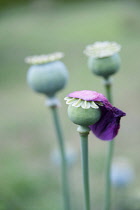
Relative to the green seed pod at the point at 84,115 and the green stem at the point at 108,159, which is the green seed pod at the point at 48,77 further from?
the green seed pod at the point at 84,115

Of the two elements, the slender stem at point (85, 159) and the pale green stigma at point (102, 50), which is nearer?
the slender stem at point (85, 159)

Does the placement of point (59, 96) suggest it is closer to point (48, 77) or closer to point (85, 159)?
point (48, 77)

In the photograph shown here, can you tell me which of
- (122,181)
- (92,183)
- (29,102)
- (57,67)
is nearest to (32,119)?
(29,102)

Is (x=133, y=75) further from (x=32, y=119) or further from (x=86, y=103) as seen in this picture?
(x=86, y=103)

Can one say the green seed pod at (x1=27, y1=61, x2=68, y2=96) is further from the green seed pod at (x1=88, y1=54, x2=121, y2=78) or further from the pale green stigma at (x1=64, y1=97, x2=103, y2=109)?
the pale green stigma at (x1=64, y1=97, x2=103, y2=109)

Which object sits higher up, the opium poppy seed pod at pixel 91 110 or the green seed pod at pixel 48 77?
the opium poppy seed pod at pixel 91 110

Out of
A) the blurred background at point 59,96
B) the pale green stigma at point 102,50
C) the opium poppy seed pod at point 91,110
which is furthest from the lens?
the blurred background at point 59,96

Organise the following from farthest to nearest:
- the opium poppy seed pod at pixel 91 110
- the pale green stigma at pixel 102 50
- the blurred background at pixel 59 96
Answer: the blurred background at pixel 59 96 < the pale green stigma at pixel 102 50 < the opium poppy seed pod at pixel 91 110

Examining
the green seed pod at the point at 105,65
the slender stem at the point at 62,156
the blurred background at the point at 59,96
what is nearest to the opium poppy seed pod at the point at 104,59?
the green seed pod at the point at 105,65

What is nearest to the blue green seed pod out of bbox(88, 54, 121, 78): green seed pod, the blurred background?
bbox(88, 54, 121, 78): green seed pod
